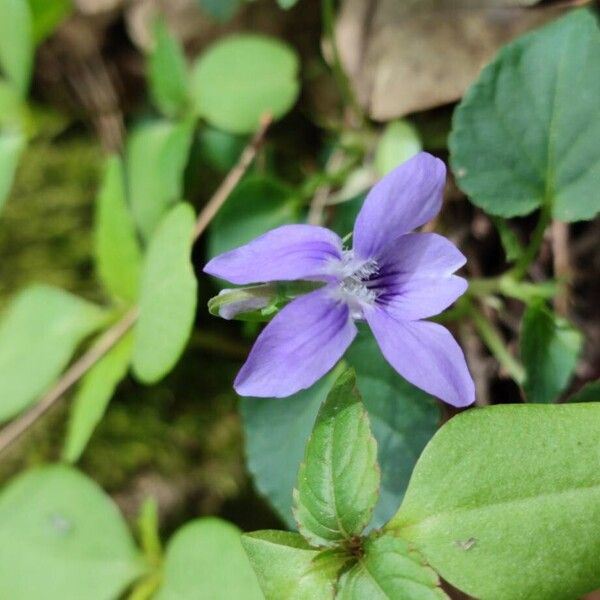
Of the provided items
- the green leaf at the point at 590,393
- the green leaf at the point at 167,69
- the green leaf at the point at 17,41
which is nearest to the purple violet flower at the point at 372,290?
the green leaf at the point at 590,393

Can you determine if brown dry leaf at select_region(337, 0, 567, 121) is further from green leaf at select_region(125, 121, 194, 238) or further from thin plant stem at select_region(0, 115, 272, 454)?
green leaf at select_region(125, 121, 194, 238)

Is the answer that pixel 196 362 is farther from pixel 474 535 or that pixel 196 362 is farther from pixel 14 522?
pixel 474 535

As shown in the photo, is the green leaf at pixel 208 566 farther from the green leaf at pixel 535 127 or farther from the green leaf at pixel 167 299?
the green leaf at pixel 535 127

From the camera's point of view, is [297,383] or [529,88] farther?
[529,88]

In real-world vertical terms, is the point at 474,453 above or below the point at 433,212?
below

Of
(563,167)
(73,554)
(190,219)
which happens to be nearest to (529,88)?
(563,167)

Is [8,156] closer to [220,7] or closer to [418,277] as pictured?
[220,7]
